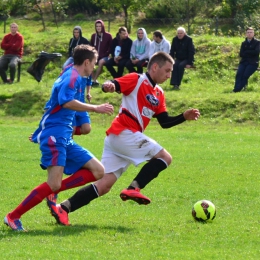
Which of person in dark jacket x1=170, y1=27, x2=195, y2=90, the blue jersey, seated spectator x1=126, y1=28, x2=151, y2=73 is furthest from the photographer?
seated spectator x1=126, y1=28, x2=151, y2=73

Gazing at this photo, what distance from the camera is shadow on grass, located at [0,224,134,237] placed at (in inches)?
270

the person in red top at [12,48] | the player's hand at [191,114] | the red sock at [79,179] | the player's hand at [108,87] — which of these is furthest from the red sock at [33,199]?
the person in red top at [12,48]

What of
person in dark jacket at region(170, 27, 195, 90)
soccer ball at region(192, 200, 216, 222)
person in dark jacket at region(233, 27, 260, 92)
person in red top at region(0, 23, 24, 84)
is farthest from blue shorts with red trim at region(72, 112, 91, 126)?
person in red top at region(0, 23, 24, 84)

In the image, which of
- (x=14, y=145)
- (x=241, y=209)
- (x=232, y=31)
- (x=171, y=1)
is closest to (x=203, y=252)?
(x=241, y=209)

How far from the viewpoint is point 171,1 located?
3466 centimetres

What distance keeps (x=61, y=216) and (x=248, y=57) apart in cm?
1294

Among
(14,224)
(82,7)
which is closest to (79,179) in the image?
(14,224)

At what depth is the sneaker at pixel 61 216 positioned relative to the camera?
24.2ft

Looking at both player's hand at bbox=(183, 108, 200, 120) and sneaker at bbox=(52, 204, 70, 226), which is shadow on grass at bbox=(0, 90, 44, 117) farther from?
sneaker at bbox=(52, 204, 70, 226)

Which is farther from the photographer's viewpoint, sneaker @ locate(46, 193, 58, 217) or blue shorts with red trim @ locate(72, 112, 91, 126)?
blue shorts with red trim @ locate(72, 112, 91, 126)

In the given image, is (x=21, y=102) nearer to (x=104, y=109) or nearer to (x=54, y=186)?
(x=54, y=186)

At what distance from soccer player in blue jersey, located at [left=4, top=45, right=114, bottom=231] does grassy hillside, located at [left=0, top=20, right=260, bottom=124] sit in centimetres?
1101

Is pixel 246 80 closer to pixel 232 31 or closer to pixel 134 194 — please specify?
pixel 232 31

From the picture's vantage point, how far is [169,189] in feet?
31.8
